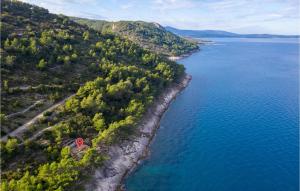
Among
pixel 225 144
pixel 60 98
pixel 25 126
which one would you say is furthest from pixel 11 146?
pixel 225 144

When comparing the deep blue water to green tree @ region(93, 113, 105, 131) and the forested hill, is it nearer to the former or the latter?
the forested hill

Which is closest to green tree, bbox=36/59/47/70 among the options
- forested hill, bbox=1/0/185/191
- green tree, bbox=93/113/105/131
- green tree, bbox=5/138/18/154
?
forested hill, bbox=1/0/185/191

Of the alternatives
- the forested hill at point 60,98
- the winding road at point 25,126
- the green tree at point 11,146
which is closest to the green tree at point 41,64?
the forested hill at point 60,98

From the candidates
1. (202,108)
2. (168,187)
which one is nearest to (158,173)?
(168,187)

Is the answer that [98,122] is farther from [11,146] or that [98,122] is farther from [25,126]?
[11,146]

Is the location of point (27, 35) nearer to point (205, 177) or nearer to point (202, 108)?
point (202, 108)

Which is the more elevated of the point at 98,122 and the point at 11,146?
the point at 98,122
